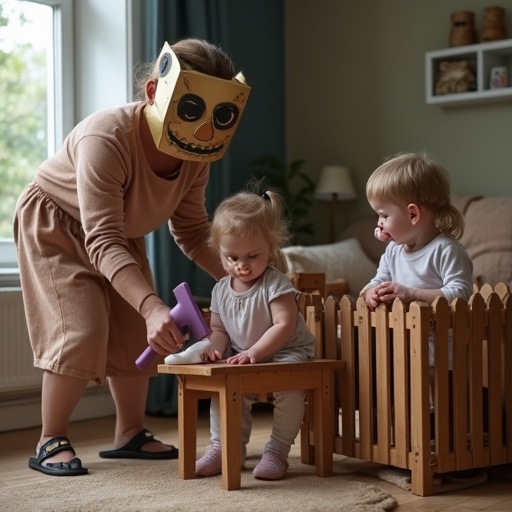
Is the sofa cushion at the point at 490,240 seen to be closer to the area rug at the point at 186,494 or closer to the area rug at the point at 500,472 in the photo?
the area rug at the point at 500,472

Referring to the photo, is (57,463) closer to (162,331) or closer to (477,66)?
(162,331)

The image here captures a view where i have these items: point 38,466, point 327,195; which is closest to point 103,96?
point 327,195

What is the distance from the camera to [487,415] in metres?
2.42

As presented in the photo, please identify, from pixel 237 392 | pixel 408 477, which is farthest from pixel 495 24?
pixel 237 392

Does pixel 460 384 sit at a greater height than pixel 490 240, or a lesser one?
lesser

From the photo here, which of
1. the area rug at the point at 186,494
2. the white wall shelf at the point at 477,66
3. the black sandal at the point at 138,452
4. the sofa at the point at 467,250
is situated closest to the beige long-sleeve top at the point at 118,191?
the area rug at the point at 186,494

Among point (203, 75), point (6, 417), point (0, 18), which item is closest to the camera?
point (203, 75)

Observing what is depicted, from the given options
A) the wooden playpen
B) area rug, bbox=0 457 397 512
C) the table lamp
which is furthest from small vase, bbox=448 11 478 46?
area rug, bbox=0 457 397 512

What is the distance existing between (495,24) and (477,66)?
190 mm

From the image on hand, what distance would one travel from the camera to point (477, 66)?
4.00m

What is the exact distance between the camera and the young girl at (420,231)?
2.32 m

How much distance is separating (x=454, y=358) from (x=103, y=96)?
7.08ft

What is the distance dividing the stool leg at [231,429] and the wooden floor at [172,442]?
0.38 m

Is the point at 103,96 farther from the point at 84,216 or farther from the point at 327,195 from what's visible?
the point at 84,216
